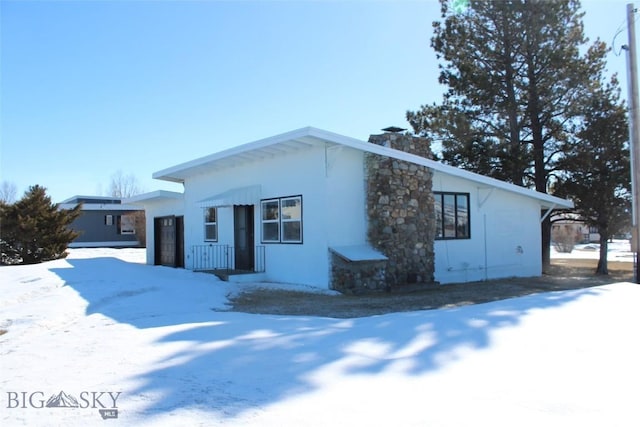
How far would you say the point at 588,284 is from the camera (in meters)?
13.0

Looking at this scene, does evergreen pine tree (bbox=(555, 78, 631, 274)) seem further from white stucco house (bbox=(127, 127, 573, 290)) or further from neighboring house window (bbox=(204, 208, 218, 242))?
neighboring house window (bbox=(204, 208, 218, 242))

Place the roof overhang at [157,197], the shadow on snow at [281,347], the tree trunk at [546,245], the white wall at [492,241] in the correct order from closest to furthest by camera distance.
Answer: the shadow on snow at [281,347]
the white wall at [492,241]
the roof overhang at [157,197]
the tree trunk at [546,245]

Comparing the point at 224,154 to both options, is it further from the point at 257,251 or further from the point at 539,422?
the point at 539,422

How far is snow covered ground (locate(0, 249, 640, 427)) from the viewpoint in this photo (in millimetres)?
3467

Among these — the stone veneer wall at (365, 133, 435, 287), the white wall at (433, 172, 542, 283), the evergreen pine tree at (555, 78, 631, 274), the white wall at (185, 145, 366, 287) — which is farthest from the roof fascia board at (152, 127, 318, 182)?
the evergreen pine tree at (555, 78, 631, 274)

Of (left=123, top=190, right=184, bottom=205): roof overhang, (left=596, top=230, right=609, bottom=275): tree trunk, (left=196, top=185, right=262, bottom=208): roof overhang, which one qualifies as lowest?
(left=596, top=230, right=609, bottom=275): tree trunk

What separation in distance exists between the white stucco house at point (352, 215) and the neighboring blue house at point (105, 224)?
65.4 feet

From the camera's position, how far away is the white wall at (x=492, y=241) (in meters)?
14.0

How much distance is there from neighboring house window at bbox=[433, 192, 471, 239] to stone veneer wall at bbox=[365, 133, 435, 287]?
4.00ft

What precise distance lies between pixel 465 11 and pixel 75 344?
19231mm

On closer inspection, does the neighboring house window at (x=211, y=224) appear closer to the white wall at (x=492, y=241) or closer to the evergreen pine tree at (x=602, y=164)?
the white wall at (x=492, y=241)

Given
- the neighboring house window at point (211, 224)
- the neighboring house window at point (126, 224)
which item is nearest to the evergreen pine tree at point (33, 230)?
the neighboring house window at point (211, 224)

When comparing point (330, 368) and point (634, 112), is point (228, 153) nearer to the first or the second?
point (330, 368)

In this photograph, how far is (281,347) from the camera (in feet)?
16.6
